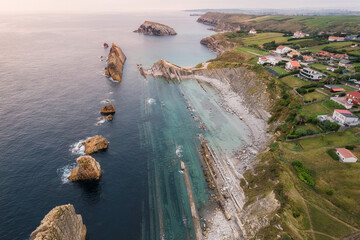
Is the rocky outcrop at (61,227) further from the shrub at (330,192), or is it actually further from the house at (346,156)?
the house at (346,156)

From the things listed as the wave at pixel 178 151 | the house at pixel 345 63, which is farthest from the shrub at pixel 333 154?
the house at pixel 345 63

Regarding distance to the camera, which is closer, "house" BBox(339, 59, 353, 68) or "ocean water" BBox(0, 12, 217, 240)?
"ocean water" BBox(0, 12, 217, 240)

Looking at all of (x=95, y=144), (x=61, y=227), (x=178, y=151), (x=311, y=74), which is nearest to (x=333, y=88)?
(x=311, y=74)

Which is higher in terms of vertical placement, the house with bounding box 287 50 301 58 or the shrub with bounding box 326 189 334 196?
the house with bounding box 287 50 301 58

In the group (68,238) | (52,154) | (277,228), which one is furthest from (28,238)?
(277,228)

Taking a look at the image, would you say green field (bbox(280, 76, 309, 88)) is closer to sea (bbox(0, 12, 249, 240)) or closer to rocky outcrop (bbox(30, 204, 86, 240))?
sea (bbox(0, 12, 249, 240))

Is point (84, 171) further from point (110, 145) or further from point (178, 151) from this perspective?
point (178, 151)

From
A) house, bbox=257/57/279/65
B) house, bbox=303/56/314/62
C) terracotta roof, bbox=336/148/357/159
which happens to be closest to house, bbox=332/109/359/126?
terracotta roof, bbox=336/148/357/159
